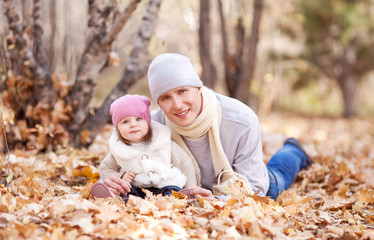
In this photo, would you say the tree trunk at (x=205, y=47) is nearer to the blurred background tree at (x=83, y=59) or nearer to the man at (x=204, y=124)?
the blurred background tree at (x=83, y=59)

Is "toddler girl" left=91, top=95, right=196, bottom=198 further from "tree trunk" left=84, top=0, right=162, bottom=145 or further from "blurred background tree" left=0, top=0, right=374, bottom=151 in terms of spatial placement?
"tree trunk" left=84, top=0, right=162, bottom=145

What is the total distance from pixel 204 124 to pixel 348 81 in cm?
1135

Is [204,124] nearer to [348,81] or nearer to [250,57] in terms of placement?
[250,57]

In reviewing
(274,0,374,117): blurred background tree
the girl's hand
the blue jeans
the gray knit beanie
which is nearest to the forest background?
the blue jeans

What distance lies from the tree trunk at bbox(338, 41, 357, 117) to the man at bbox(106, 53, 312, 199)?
10.8m

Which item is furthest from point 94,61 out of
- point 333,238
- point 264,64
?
point 264,64

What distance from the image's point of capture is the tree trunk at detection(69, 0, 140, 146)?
12.4 feet

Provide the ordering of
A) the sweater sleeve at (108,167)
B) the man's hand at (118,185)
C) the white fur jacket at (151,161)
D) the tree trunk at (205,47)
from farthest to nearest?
1. the tree trunk at (205,47)
2. the sweater sleeve at (108,167)
3. the white fur jacket at (151,161)
4. the man's hand at (118,185)

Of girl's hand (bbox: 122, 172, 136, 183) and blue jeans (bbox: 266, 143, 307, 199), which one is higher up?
girl's hand (bbox: 122, 172, 136, 183)

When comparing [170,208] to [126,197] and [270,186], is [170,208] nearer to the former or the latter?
[126,197]

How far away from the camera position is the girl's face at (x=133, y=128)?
254 cm

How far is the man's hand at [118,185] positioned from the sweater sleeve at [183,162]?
368mm

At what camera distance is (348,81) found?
503 inches

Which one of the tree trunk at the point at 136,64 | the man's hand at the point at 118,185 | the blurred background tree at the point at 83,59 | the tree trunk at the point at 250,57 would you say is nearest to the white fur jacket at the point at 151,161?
the man's hand at the point at 118,185
